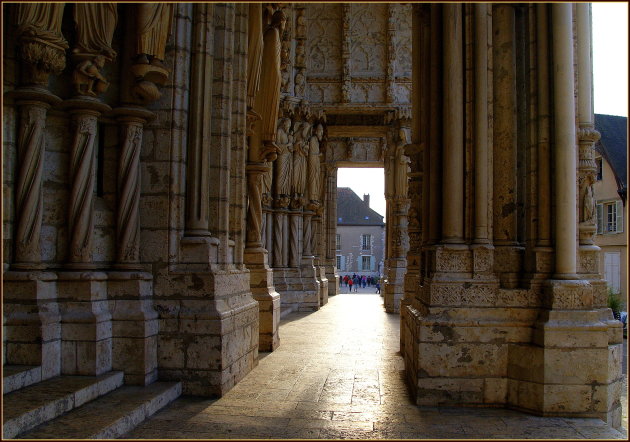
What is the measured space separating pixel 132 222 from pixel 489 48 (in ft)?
11.2

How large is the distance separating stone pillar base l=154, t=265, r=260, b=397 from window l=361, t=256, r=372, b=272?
129ft

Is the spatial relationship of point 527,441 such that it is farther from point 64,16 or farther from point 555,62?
point 64,16

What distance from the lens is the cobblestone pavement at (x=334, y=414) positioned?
3.76m

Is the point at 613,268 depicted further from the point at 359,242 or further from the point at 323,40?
the point at 359,242

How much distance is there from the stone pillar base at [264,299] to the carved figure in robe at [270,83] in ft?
4.74

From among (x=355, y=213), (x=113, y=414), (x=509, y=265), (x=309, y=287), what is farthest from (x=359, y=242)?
(x=113, y=414)

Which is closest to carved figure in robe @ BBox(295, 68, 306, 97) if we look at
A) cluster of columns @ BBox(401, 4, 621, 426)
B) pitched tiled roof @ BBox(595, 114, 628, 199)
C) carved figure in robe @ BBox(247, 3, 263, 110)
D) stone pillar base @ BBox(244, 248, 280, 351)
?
stone pillar base @ BBox(244, 248, 280, 351)

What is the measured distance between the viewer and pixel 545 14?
4.81m

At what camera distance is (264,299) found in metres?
7.11

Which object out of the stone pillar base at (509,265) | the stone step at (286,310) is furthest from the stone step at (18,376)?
the stone step at (286,310)

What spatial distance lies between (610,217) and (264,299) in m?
17.8

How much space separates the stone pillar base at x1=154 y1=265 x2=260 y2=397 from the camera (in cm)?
464

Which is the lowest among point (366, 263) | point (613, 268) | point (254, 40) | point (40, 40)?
point (366, 263)

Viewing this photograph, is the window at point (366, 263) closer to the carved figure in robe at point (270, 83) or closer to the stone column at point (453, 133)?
the carved figure in robe at point (270, 83)
